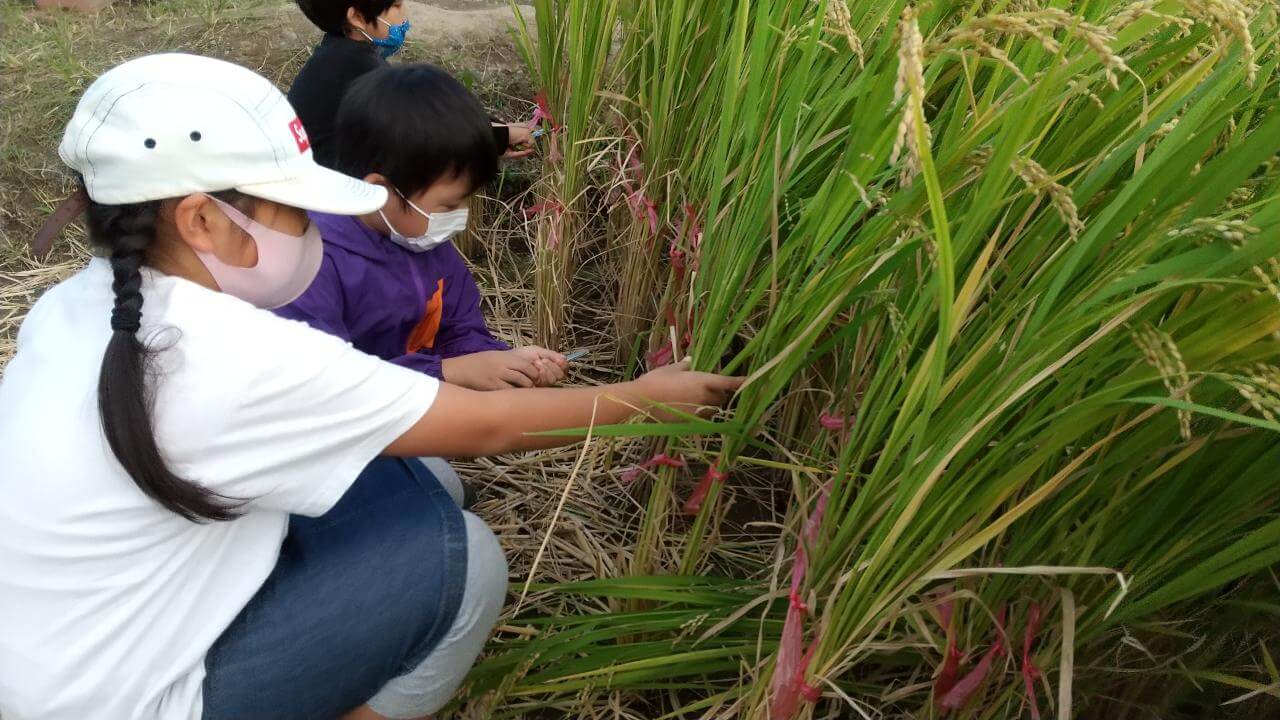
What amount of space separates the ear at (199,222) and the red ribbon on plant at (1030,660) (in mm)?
964

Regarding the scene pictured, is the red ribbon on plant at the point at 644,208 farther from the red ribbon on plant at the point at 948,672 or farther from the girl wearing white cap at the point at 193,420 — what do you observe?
the red ribbon on plant at the point at 948,672

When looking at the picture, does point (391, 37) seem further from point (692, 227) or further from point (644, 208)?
point (692, 227)

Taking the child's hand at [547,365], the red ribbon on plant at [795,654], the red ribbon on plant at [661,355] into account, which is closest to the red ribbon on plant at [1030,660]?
the red ribbon on plant at [795,654]

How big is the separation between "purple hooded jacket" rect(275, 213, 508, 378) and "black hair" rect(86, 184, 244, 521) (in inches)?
17.9

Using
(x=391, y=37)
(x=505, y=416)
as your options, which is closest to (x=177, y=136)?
(x=505, y=416)

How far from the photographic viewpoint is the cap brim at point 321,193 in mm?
1080

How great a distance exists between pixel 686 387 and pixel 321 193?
0.48m

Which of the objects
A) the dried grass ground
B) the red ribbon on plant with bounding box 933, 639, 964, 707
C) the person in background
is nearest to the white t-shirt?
the dried grass ground

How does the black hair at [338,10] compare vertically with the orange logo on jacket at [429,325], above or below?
above

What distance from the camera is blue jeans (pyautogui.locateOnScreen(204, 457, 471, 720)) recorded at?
3.87ft

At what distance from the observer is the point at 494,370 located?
5.53 feet

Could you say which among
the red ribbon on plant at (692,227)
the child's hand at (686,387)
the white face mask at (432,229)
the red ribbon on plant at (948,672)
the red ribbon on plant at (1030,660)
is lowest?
the red ribbon on plant at (948,672)

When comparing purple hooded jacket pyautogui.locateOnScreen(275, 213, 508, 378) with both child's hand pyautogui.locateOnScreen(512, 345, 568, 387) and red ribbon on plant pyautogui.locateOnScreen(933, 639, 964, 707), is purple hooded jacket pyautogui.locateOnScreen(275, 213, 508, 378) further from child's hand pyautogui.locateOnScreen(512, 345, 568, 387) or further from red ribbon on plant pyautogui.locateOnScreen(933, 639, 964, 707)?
red ribbon on plant pyautogui.locateOnScreen(933, 639, 964, 707)

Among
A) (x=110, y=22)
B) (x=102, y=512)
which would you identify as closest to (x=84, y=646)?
(x=102, y=512)
